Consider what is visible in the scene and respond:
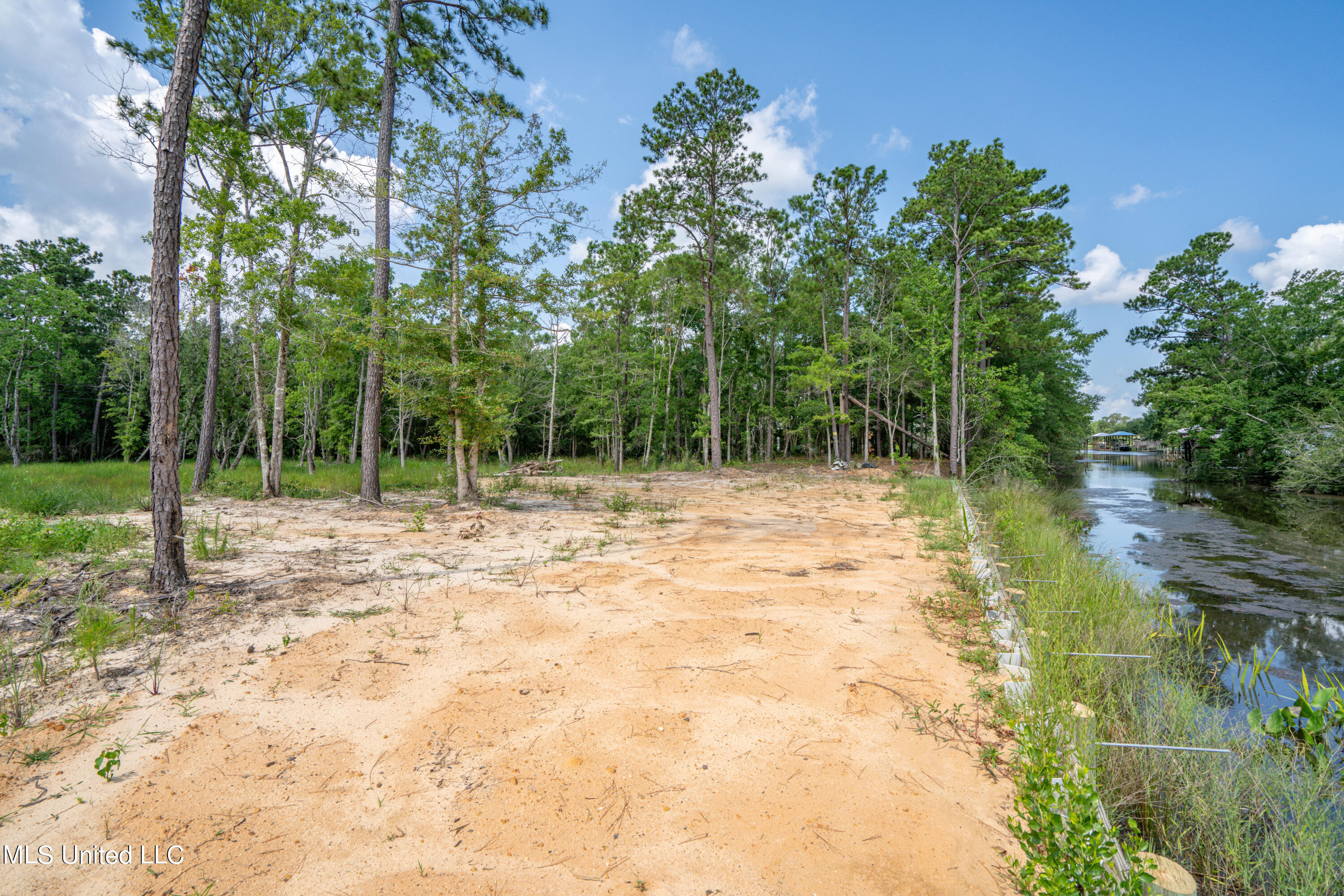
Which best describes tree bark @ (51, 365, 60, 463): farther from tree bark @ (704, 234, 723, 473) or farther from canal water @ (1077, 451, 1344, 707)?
canal water @ (1077, 451, 1344, 707)

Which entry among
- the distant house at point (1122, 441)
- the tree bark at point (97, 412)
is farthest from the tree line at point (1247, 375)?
the distant house at point (1122, 441)

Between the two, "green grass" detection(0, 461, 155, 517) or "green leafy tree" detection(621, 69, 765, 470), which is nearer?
"green grass" detection(0, 461, 155, 517)

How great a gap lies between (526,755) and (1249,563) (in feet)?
35.2

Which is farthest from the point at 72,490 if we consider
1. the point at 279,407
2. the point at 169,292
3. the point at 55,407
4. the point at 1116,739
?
the point at 55,407

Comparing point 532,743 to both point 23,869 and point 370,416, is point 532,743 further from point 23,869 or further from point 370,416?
point 370,416

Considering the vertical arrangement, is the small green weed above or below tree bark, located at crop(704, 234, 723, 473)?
below

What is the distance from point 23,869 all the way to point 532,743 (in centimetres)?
177

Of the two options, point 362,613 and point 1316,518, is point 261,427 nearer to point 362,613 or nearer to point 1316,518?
point 362,613

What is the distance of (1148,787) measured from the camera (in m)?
2.28

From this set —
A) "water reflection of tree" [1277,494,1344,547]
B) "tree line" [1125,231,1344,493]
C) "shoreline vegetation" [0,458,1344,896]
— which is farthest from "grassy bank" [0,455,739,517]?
"tree line" [1125,231,1344,493]

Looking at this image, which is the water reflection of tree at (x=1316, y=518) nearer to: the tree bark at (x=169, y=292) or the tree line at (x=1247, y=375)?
the tree line at (x=1247, y=375)

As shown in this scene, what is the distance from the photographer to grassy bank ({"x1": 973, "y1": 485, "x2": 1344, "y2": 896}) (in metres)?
2.04

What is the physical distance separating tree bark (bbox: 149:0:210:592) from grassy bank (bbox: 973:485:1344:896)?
5.86 metres

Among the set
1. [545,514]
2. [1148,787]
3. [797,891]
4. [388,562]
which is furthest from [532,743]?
[545,514]
